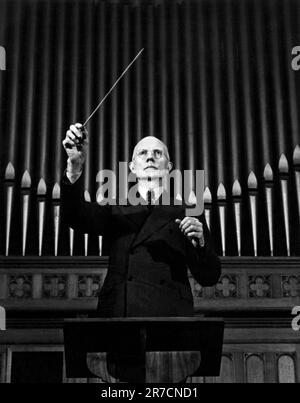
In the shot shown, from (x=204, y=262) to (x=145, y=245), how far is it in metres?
0.29

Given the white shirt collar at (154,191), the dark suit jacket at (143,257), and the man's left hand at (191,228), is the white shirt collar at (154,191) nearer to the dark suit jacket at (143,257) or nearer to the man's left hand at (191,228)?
the dark suit jacket at (143,257)

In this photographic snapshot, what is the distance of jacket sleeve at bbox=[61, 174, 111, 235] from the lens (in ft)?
13.9

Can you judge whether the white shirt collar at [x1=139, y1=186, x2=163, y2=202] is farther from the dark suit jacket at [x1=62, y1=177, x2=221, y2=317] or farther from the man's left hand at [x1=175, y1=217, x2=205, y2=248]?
the man's left hand at [x1=175, y1=217, x2=205, y2=248]

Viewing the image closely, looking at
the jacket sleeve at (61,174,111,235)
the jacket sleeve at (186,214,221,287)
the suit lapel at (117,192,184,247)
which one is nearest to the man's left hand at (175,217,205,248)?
the jacket sleeve at (186,214,221,287)

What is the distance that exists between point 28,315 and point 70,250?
526 mm

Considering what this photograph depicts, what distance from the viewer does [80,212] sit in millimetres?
4324

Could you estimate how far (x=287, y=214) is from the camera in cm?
617

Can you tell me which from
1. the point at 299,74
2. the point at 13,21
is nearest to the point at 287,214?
the point at 299,74

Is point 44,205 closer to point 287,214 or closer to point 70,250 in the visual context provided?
point 70,250

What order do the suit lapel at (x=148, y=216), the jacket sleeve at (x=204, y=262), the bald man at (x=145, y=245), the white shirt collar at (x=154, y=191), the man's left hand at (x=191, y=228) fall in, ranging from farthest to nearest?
the white shirt collar at (x=154, y=191), the suit lapel at (x=148, y=216), the jacket sleeve at (x=204, y=262), the bald man at (x=145, y=245), the man's left hand at (x=191, y=228)

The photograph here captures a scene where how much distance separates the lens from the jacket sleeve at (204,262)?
4195mm

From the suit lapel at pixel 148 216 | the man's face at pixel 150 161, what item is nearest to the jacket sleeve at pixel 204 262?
the suit lapel at pixel 148 216

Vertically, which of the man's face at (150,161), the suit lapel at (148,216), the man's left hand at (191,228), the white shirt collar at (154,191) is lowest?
the man's left hand at (191,228)
